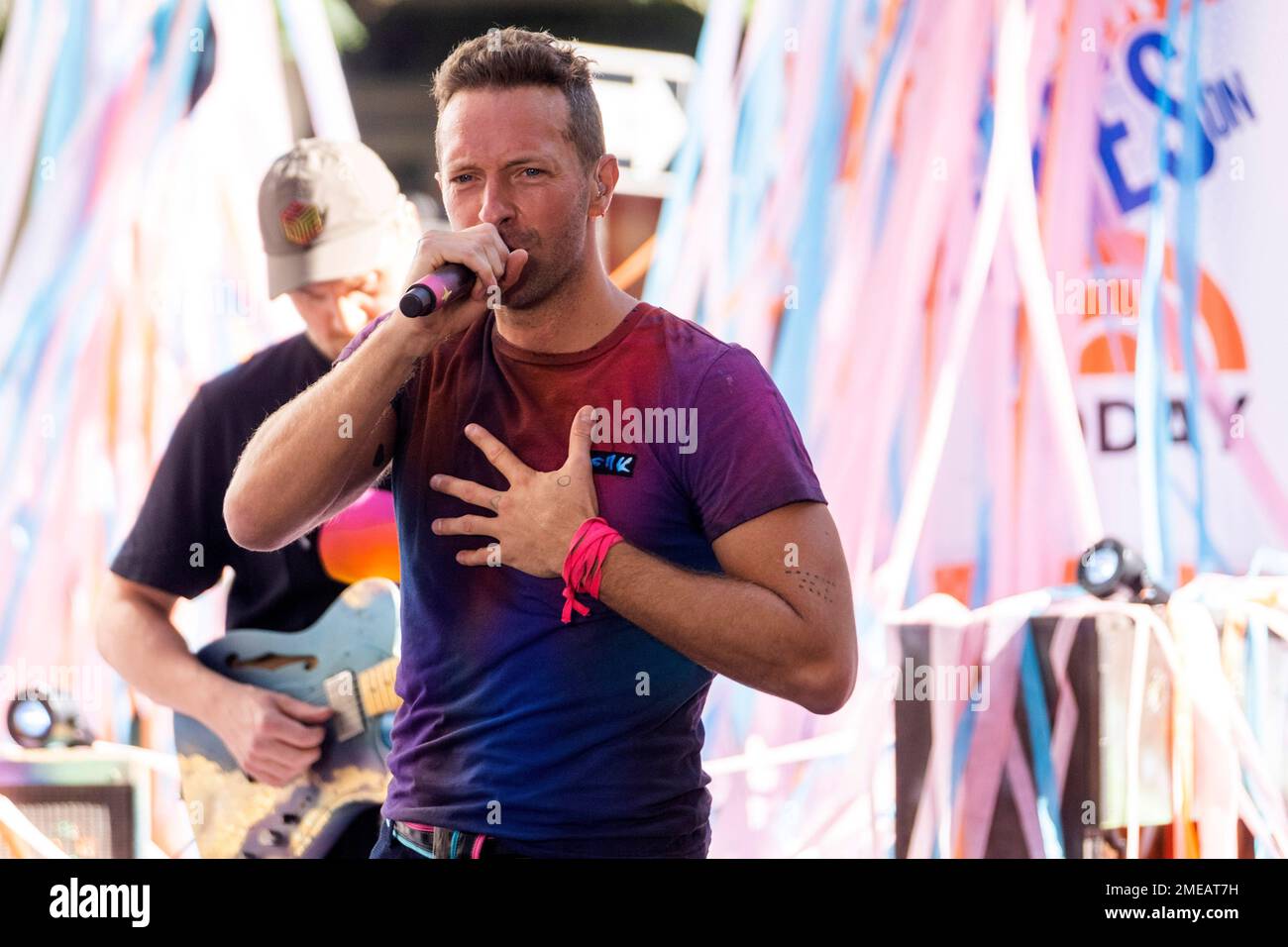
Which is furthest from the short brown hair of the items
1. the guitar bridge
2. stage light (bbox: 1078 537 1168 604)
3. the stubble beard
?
stage light (bbox: 1078 537 1168 604)

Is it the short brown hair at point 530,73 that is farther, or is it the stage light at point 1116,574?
the stage light at point 1116,574

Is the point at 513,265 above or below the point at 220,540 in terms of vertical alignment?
above

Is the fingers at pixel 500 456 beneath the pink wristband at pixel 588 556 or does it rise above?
above

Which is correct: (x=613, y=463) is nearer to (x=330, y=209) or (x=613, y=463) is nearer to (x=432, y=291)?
(x=432, y=291)

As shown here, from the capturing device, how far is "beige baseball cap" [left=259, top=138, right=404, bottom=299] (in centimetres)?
231

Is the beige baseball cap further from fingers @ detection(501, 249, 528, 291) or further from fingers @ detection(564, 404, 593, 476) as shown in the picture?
fingers @ detection(564, 404, 593, 476)

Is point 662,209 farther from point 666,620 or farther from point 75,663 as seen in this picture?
point 75,663

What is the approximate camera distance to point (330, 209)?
7.57ft

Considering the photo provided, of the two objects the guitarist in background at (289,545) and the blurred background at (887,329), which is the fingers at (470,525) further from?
the blurred background at (887,329)

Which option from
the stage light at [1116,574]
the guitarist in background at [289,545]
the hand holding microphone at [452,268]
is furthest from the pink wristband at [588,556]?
the stage light at [1116,574]

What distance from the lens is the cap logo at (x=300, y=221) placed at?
231 cm

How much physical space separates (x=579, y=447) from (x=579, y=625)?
0.74ft

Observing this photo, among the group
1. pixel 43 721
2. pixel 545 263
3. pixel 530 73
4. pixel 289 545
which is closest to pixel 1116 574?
pixel 545 263

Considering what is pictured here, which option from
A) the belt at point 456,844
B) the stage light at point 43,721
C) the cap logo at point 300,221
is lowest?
the belt at point 456,844
